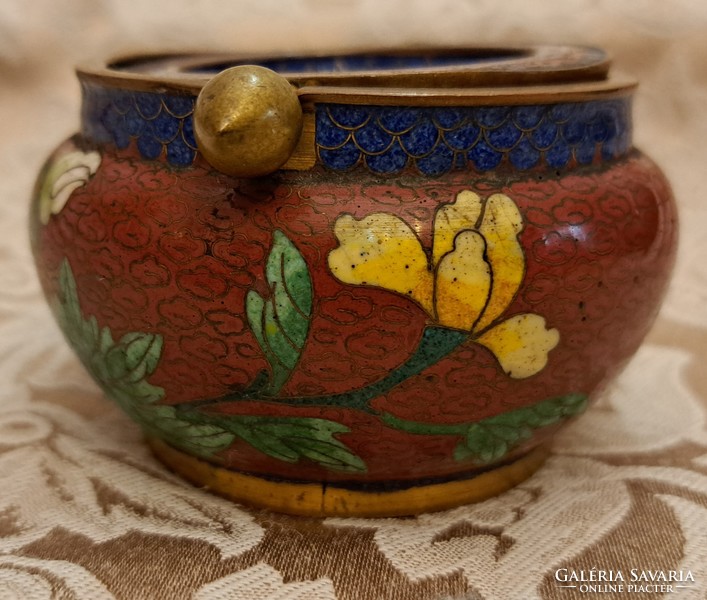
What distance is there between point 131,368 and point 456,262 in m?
0.32

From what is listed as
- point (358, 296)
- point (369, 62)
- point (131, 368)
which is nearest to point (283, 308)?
point (358, 296)

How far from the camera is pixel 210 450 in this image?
88cm

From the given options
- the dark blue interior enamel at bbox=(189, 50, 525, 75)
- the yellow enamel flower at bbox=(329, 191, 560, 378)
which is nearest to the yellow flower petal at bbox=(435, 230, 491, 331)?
the yellow enamel flower at bbox=(329, 191, 560, 378)

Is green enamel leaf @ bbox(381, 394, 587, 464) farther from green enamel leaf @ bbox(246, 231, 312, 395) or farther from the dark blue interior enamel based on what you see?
the dark blue interior enamel

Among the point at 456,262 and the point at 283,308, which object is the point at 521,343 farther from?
the point at 283,308

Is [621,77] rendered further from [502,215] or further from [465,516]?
[465,516]

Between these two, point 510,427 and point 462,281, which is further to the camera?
point 510,427

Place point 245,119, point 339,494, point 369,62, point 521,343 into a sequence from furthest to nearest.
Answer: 1. point 369,62
2. point 339,494
3. point 521,343
4. point 245,119

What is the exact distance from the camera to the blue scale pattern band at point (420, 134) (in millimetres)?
750

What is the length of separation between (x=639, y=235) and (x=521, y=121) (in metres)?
0.15

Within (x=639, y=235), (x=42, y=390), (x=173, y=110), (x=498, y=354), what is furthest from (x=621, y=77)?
(x=42, y=390)

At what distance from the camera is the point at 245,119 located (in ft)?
2.20

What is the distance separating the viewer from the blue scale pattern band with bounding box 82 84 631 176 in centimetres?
75

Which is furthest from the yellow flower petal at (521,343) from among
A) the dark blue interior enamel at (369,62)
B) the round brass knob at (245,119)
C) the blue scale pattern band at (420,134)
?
the dark blue interior enamel at (369,62)
